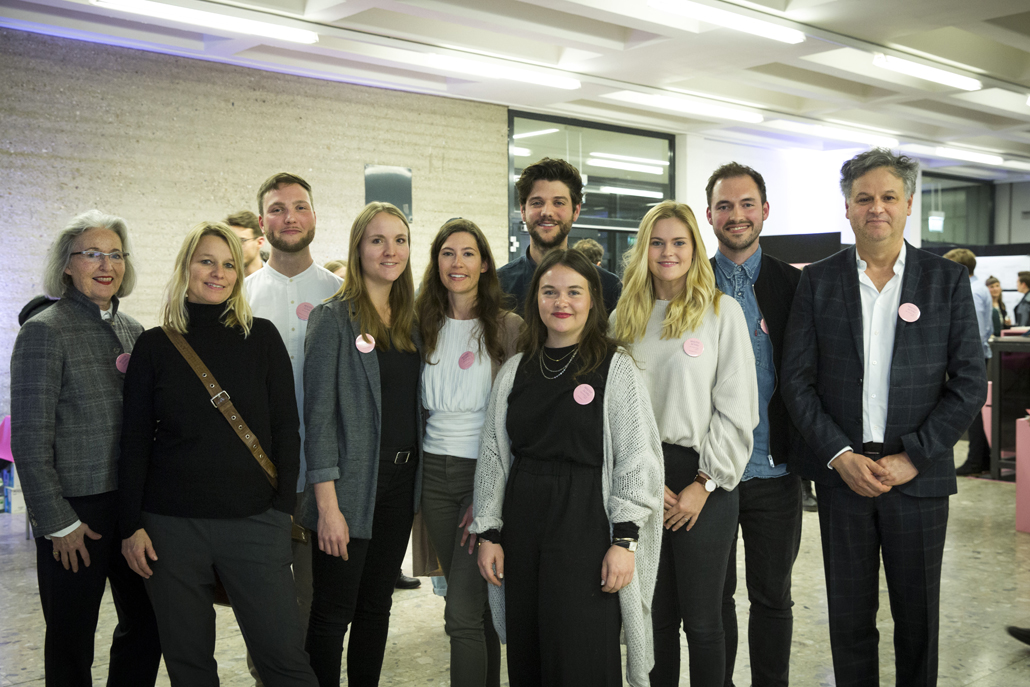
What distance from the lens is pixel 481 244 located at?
276 centimetres

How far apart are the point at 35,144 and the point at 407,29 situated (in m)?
3.46

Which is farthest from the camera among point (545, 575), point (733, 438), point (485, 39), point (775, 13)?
point (485, 39)

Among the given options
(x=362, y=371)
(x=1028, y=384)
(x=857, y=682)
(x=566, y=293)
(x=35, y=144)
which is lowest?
(x=857, y=682)

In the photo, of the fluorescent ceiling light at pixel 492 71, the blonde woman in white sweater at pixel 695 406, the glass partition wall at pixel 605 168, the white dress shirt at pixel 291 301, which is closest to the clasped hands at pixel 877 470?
the blonde woman in white sweater at pixel 695 406

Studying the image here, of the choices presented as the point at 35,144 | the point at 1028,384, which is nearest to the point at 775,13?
the point at 1028,384

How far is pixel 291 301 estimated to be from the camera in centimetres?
303

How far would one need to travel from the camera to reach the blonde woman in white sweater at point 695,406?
2.49 m

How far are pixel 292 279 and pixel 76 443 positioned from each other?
97 cm

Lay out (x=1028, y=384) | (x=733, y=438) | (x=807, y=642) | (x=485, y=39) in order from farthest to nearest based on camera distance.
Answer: (x=485, y=39) < (x=1028, y=384) < (x=807, y=642) < (x=733, y=438)

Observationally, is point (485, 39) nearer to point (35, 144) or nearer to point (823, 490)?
point (35, 144)

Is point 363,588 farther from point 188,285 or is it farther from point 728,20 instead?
point 728,20

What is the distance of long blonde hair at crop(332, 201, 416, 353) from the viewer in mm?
2627

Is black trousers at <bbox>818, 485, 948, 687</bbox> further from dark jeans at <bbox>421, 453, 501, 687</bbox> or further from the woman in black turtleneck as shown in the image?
the woman in black turtleneck

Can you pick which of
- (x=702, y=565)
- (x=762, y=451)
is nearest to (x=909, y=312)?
(x=762, y=451)
